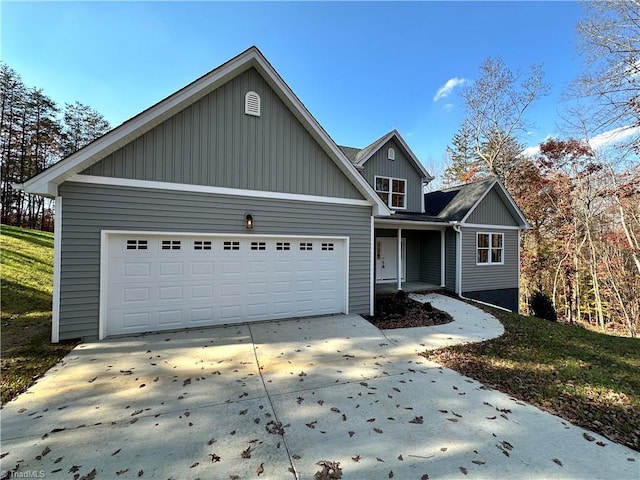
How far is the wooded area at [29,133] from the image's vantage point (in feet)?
60.3

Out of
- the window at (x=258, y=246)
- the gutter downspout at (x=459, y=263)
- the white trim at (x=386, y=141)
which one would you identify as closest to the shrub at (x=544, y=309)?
the gutter downspout at (x=459, y=263)

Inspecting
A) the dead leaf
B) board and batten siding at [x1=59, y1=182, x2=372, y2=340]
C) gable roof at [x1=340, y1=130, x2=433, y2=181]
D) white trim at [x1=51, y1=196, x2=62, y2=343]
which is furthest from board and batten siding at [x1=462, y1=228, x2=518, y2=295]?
white trim at [x1=51, y1=196, x2=62, y2=343]

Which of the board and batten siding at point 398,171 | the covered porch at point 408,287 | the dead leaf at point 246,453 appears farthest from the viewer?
the board and batten siding at point 398,171

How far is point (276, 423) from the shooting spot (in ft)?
10.3

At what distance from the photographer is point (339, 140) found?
56.2 ft

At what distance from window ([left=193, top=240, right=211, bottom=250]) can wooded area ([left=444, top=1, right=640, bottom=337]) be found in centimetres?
1304

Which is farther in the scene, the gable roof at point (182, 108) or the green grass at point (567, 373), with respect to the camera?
the gable roof at point (182, 108)

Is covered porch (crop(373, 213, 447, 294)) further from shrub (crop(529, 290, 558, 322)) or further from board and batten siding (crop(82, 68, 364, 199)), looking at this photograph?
board and batten siding (crop(82, 68, 364, 199))

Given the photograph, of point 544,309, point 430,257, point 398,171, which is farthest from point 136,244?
point 544,309

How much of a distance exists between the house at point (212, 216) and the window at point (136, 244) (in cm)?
3

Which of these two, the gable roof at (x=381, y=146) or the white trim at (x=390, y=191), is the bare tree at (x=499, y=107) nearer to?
the gable roof at (x=381, y=146)

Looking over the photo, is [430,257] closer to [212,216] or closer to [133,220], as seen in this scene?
[212,216]

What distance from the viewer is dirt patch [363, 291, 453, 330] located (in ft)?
24.3

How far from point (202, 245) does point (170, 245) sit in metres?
0.67
